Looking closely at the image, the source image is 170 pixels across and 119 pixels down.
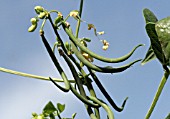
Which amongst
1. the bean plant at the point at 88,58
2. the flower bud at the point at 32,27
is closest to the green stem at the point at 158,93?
the bean plant at the point at 88,58

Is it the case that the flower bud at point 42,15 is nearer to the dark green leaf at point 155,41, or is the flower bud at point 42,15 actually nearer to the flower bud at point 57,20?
the flower bud at point 57,20

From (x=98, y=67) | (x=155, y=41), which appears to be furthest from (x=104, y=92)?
(x=155, y=41)

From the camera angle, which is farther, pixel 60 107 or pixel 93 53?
pixel 60 107

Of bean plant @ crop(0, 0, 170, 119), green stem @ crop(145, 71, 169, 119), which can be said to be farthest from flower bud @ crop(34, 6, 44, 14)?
green stem @ crop(145, 71, 169, 119)

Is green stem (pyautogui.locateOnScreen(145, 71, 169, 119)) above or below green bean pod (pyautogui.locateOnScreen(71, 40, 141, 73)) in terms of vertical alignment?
below

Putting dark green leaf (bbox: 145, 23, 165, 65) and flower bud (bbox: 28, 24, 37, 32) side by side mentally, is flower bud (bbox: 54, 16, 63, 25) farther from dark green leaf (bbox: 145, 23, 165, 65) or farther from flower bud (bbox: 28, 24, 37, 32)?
dark green leaf (bbox: 145, 23, 165, 65)

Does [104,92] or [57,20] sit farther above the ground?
[57,20]

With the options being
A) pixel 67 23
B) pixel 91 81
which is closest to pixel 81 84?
pixel 91 81

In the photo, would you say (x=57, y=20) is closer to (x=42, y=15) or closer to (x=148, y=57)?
(x=42, y=15)

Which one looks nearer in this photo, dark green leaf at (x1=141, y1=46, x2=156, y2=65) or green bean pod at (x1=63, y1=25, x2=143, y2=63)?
green bean pod at (x1=63, y1=25, x2=143, y2=63)
